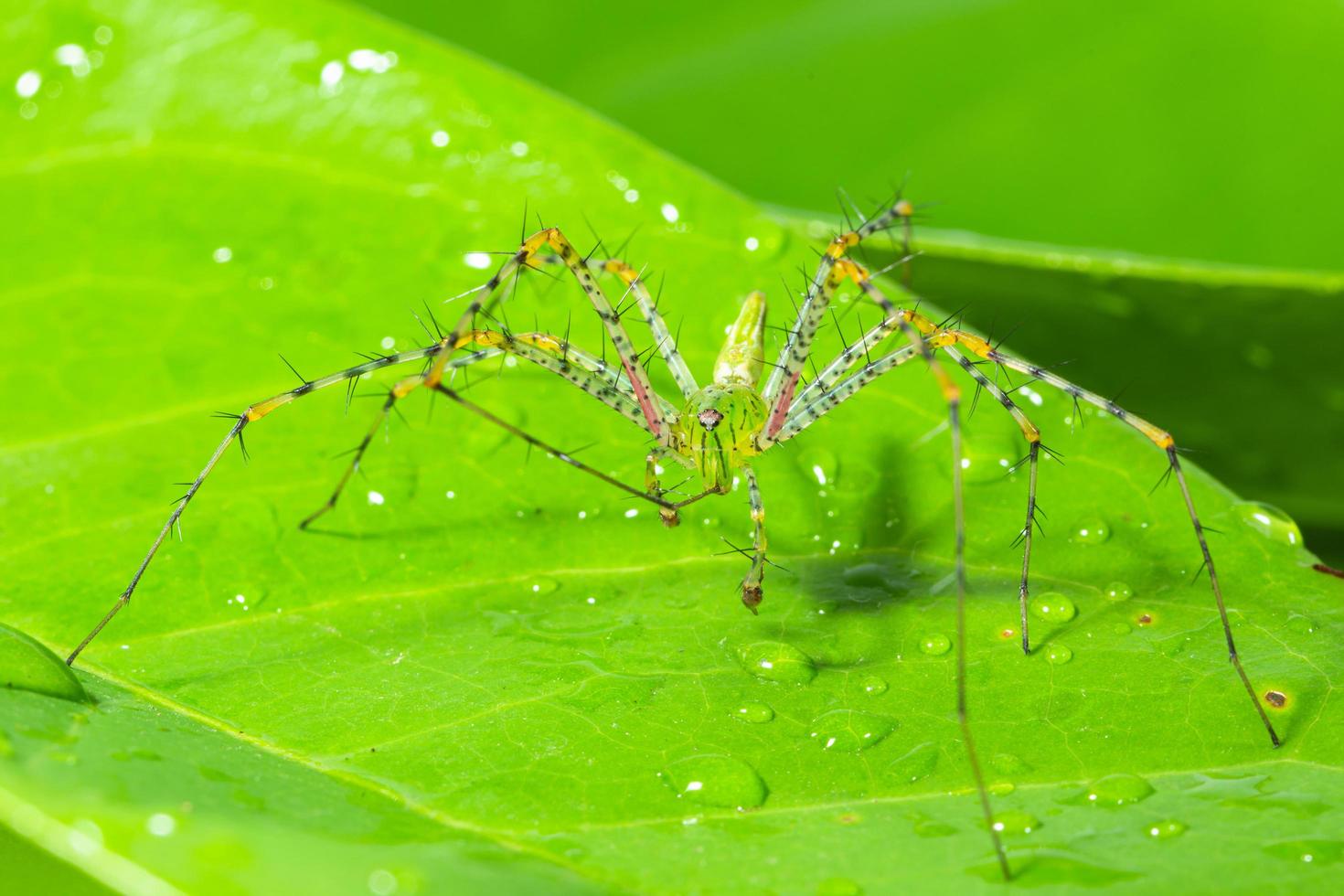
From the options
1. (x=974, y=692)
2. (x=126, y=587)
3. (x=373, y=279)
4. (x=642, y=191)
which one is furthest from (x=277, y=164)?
(x=974, y=692)

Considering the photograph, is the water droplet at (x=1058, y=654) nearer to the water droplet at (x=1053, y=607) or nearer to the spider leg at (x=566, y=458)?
the water droplet at (x=1053, y=607)

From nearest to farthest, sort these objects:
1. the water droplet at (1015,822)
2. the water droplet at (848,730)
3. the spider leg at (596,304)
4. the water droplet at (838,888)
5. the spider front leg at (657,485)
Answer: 1. the water droplet at (838,888)
2. the water droplet at (1015,822)
3. the water droplet at (848,730)
4. the spider front leg at (657,485)
5. the spider leg at (596,304)

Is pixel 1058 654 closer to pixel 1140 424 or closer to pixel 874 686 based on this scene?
pixel 874 686

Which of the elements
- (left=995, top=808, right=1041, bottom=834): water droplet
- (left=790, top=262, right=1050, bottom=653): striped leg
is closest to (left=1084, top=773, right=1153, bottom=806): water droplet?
(left=995, top=808, right=1041, bottom=834): water droplet

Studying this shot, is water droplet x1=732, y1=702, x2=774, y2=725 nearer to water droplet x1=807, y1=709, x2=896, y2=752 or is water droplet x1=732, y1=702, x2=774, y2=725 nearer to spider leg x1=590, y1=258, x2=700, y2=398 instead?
water droplet x1=807, y1=709, x2=896, y2=752

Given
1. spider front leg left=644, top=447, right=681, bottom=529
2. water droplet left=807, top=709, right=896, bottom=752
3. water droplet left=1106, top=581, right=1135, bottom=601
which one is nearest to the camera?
water droplet left=807, top=709, right=896, bottom=752

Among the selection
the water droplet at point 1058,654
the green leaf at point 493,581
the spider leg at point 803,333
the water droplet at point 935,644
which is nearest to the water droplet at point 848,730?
the green leaf at point 493,581
